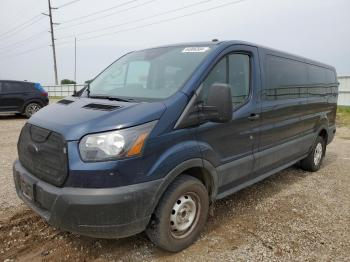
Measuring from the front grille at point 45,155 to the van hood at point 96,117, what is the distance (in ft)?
0.23

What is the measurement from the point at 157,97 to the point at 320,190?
136 inches

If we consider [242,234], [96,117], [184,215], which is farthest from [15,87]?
[242,234]

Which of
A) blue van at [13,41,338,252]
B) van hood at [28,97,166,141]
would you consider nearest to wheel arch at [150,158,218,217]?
blue van at [13,41,338,252]

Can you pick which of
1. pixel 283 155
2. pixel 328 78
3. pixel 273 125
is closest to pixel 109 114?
pixel 273 125

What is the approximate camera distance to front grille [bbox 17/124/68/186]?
276 centimetres

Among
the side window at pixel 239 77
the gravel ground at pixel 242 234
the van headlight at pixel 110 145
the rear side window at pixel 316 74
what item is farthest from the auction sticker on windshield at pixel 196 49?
the rear side window at pixel 316 74

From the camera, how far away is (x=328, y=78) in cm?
675

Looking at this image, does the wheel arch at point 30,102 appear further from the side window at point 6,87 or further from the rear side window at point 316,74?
the rear side window at point 316,74

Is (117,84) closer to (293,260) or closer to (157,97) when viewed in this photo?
(157,97)

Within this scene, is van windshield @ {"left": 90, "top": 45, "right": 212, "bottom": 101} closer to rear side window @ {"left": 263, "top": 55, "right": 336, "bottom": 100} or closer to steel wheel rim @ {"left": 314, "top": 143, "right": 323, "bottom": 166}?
rear side window @ {"left": 263, "top": 55, "right": 336, "bottom": 100}

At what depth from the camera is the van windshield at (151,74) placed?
3.35 metres

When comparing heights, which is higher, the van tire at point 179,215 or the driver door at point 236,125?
the driver door at point 236,125

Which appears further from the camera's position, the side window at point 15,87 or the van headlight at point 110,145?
the side window at point 15,87

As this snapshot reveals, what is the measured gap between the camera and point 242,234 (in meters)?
3.67
